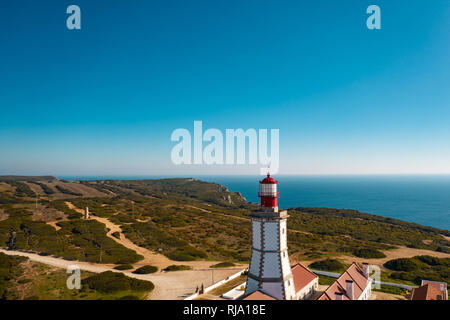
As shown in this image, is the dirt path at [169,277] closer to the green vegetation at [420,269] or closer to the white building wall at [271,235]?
the white building wall at [271,235]

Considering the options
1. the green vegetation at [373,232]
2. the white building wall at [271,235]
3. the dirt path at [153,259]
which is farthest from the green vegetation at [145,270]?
the green vegetation at [373,232]

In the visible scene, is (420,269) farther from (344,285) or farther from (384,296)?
(344,285)

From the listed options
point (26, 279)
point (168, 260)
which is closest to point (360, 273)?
point (168, 260)

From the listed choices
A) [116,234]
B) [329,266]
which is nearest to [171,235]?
[116,234]

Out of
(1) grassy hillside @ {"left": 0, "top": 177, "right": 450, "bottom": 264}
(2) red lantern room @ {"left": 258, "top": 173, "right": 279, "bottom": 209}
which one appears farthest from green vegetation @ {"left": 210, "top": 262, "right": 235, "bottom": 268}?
(2) red lantern room @ {"left": 258, "top": 173, "right": 279, "bottom": 209}

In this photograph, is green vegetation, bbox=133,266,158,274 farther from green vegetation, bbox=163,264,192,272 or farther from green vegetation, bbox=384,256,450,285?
green vegetation, bbox=384,256,450,285
